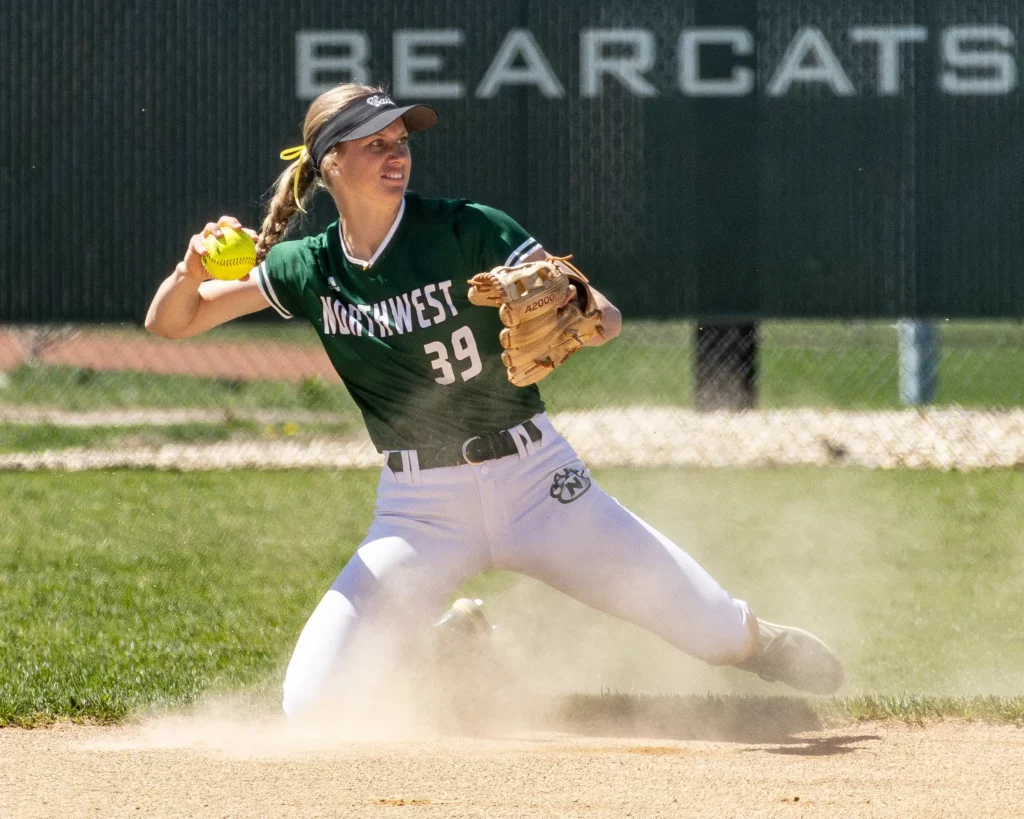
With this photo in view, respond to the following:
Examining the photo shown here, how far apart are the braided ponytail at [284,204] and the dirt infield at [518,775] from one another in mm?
1265

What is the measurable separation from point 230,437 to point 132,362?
29.5ft

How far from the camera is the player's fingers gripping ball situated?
10.8 feet

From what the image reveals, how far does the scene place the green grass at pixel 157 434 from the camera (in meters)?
9.23

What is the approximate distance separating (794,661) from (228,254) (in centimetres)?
179

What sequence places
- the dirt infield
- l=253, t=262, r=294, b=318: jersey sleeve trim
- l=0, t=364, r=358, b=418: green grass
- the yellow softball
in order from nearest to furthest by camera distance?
the dirt infield → the yellow softball → l=253, t=262, r=294, b=318: jersey sleeve trim → l=0, t=364, r=358, b=418: green grass

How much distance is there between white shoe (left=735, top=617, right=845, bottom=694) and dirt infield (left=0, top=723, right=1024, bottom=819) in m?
0.18

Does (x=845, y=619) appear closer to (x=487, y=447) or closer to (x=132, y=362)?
(x=487, y=447)

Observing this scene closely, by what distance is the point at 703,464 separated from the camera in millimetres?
8219

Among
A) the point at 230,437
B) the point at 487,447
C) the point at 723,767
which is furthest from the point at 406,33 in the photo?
the point at 723,767

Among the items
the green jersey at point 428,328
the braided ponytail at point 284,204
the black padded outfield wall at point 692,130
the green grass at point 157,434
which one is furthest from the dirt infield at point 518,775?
the green grass at point 157,434

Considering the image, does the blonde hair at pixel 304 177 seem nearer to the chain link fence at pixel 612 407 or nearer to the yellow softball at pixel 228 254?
the yellow softball at pixel 228 254

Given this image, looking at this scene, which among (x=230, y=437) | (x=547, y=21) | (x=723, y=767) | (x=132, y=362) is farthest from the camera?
(x=132, y=362)

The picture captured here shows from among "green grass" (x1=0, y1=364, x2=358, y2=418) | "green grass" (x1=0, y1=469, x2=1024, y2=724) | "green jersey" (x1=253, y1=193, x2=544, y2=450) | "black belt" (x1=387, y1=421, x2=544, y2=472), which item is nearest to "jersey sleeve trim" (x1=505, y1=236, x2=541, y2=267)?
"green jersey" (x1=253, y1=193, x2=544, y2=450)

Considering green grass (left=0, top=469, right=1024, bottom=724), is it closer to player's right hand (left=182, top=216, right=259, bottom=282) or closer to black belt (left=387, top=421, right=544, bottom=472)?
black belt (left=387, top=421, right=544, bottom=472)
